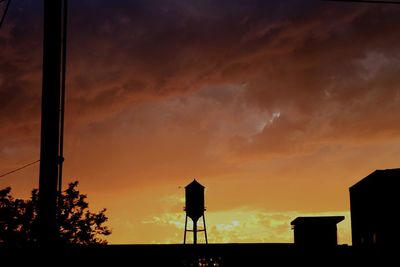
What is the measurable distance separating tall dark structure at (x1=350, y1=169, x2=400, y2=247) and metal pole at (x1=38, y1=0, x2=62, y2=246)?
2448cm

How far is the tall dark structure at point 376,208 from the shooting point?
33750 millimetres

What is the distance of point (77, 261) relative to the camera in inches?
665

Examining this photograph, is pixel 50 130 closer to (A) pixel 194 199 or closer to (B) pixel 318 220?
(B) pixel 318 220

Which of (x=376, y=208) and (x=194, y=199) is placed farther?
(x=194, y=199)

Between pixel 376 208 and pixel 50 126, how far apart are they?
96.8 feet

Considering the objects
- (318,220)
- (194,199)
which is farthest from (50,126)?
(194,199)

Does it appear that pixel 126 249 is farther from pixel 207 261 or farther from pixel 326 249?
pixel 326 249

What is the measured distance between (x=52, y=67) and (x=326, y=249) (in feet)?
35.2

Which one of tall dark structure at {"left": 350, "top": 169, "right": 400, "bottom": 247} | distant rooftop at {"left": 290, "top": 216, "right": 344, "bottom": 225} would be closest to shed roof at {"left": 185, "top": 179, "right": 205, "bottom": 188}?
tall dark structure at {"left": 350, "top": 169, "right": 400, "bottom": 247}

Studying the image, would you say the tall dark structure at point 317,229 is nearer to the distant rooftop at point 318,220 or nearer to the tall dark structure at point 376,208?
the distant rooftop at point 318,220

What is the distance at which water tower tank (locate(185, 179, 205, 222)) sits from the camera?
140 feet

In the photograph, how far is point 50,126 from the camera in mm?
10555

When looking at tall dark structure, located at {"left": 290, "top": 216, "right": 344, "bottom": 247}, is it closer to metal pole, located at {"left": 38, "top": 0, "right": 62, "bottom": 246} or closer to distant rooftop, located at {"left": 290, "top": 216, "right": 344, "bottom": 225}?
distant rooftop, located at {"left": 290, "top": 216, "right": 344, "bottom": 225}

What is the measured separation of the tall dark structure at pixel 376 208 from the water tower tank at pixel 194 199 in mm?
10975
